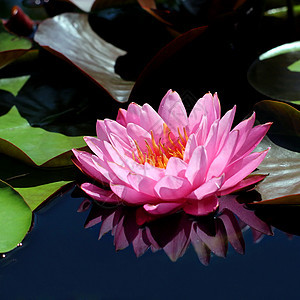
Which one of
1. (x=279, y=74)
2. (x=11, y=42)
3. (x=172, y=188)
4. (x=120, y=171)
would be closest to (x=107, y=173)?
(x=120, y=171)

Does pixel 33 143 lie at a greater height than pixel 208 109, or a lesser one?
lesser

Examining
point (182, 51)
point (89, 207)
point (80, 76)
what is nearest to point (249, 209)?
point (89, 207)

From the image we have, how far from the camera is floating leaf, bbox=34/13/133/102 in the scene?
4.53 feet

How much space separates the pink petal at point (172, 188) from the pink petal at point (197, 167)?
2 cm

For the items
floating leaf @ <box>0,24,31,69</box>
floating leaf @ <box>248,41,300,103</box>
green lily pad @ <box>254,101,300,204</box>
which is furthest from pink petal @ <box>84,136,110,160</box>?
floating leaf @ <box>0,24,31,69</box>

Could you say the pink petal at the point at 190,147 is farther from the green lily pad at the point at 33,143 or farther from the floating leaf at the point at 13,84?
the floating leaf at the point at 13,84

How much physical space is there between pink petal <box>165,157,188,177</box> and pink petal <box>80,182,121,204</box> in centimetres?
16

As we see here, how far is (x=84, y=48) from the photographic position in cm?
154

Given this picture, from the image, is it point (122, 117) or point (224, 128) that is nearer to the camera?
point (224, 128)

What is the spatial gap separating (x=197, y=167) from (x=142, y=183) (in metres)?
0.12

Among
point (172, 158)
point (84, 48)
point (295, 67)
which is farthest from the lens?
point (84, 48)

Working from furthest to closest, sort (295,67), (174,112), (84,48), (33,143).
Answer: (84,48) → (295,67) → (33,143) → (174,112)

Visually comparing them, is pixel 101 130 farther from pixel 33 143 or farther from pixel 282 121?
pixel 282 121

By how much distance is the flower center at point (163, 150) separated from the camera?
3.42ft
